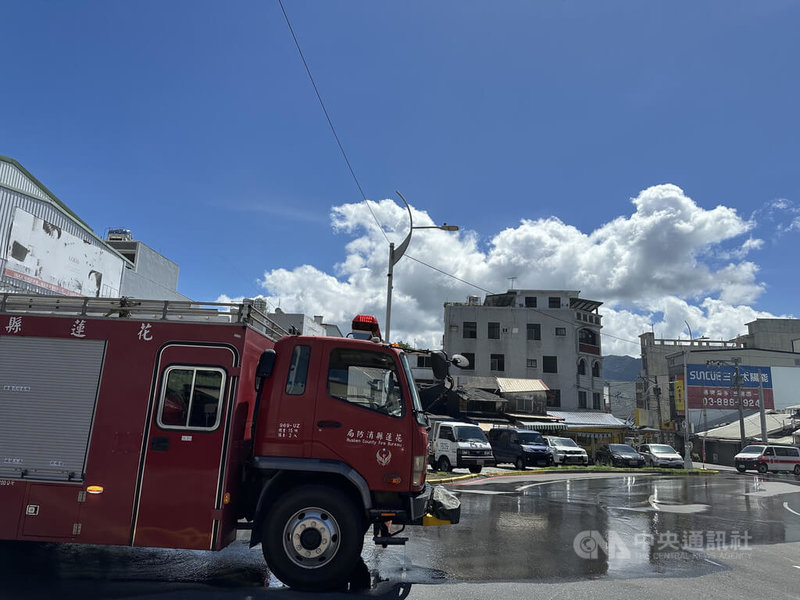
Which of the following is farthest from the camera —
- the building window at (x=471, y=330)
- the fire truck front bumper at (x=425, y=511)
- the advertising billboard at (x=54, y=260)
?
the building window at (x=471, y=330)

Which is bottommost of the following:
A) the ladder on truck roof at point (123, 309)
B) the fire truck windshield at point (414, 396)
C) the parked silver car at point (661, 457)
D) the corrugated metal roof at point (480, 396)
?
the parked silver car at point (661, 457)

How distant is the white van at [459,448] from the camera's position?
2262cm

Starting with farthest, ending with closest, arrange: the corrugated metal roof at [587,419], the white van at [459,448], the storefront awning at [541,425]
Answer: the corrugated metal roof at [587,419] < the storefront awning at [541,425] < the white van at [459,448]

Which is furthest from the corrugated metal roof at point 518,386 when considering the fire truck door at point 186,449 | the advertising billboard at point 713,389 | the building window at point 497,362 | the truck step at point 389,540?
the fire truck door at point 186,449

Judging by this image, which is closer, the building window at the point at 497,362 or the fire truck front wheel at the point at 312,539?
the fire truck front wheel at the point at 312,539

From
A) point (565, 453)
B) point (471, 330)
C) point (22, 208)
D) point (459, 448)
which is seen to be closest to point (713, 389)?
point (471, 330)

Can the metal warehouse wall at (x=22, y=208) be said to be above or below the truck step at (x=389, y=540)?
above

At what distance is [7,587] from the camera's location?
5.63 m

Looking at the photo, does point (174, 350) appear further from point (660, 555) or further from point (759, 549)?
point (759, 549)

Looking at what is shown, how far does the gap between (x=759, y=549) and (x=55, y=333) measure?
10684 mm

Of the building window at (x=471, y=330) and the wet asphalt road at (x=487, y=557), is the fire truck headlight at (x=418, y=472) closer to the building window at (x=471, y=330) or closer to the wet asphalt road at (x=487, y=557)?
the wet asphalt road at (x=487, y=557)

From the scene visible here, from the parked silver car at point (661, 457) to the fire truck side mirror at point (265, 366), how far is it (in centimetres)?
3436

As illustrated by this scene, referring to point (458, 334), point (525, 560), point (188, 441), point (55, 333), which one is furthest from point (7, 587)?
point (458, 334)

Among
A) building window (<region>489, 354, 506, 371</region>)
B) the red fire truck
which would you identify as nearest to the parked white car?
the red fire truck
